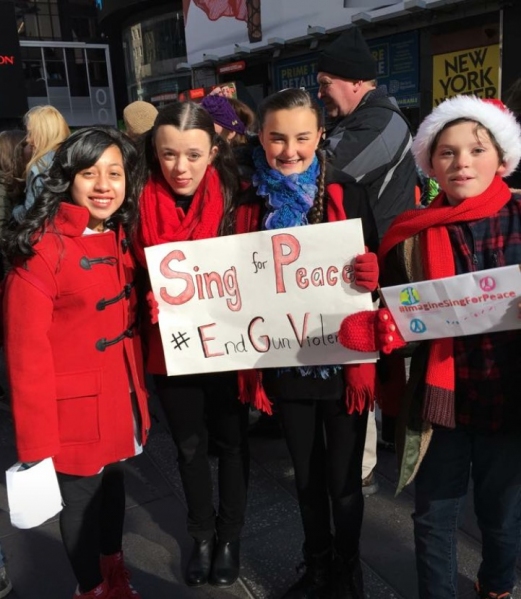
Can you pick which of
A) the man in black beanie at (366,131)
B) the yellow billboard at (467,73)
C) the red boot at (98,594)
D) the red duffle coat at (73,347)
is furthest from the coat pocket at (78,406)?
the yellow billboard at (467,73)

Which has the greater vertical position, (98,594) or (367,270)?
(367,270)

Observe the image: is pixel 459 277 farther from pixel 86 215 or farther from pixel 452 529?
pixel 86 215

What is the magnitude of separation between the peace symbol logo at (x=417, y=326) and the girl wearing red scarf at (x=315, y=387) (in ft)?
0.63

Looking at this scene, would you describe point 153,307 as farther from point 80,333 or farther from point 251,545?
point 251,545

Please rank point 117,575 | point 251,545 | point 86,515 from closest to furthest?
point 86,515 → point 117,575 → point 251,545

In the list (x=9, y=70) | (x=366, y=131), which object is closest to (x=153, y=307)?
(x=366, y=131)

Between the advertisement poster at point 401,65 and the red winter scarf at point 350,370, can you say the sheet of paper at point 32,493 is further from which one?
the advertisement poster at point 401,65

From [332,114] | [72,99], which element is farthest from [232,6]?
[72,99]

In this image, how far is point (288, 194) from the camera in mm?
1936

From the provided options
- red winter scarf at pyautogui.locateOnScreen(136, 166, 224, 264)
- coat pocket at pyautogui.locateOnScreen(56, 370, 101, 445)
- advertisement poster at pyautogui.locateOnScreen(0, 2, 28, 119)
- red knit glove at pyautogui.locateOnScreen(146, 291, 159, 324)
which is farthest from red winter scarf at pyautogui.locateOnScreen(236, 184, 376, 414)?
advertisement poster at pyautogui.locateOnScreen(0, 2, 28, 119)

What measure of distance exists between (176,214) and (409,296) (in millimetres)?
913

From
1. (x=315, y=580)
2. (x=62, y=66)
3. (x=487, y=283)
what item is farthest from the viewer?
(x=62, y=66)

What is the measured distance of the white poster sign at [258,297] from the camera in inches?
75.9

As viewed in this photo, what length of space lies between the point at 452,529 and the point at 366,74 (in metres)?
2.11
